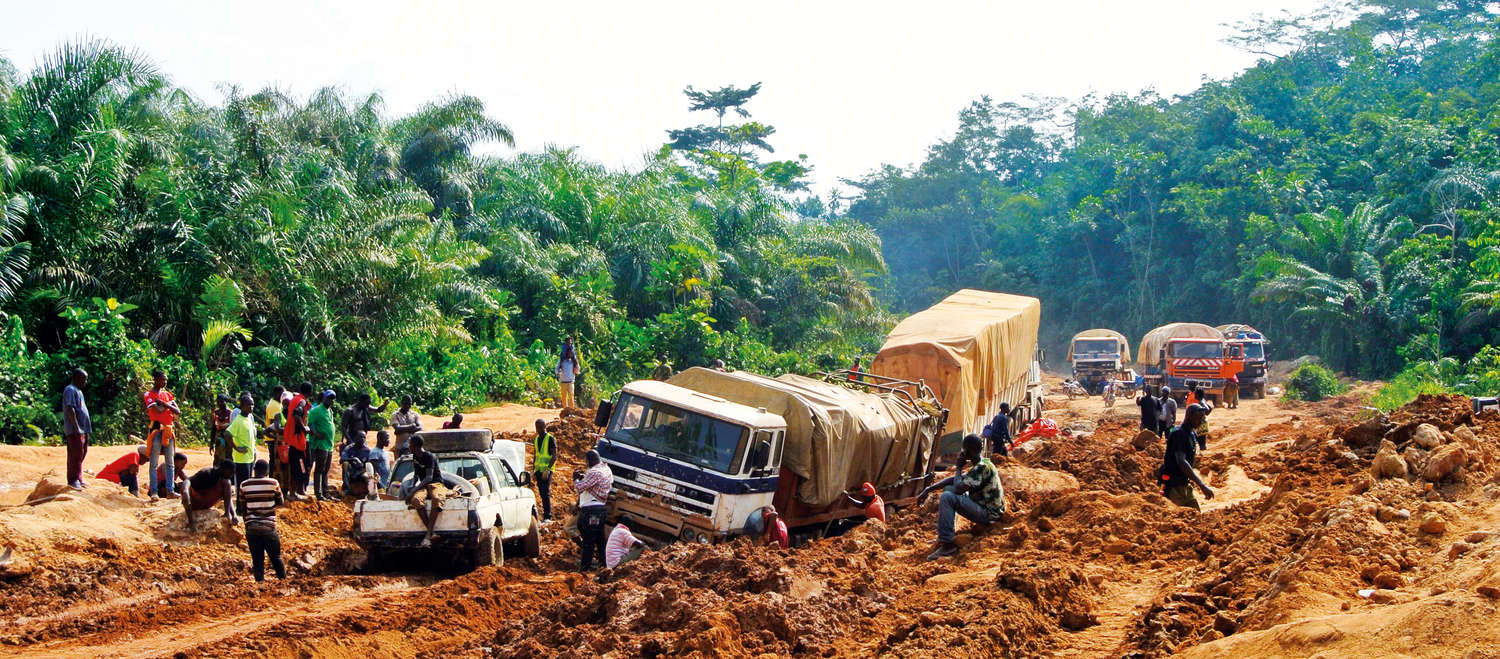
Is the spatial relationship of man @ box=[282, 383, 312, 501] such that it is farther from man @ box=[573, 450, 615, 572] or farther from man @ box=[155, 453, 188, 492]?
man @ box=[573, 450, 615, 572]

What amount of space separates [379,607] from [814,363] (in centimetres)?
2601

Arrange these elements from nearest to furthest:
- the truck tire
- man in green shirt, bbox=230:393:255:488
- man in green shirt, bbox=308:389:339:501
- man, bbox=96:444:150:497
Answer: the truck tire
man in green shirt, bbox=230:393:255:488
man, bbox=96:444:150:497
man in green shirt, bbox=308:389:339:501

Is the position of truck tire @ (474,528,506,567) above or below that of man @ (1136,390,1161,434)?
above

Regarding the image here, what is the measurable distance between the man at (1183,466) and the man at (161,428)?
37.6 ft

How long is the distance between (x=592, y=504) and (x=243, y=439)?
14.8 ft

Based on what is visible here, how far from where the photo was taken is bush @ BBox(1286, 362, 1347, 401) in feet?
114

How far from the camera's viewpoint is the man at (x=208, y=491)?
1311cm

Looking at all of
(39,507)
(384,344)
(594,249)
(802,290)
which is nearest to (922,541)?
(39,507)

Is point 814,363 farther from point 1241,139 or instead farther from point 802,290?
point 1241,139

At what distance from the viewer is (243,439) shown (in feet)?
43.9

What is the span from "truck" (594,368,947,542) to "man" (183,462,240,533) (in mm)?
4284

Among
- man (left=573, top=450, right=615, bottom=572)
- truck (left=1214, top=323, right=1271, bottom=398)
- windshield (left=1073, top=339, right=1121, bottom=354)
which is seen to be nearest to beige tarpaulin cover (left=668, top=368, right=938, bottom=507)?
man (left=573, top=450, right=615, bottom=572)

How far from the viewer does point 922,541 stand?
13164 millimetres

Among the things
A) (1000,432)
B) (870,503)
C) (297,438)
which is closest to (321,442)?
(297,438)
